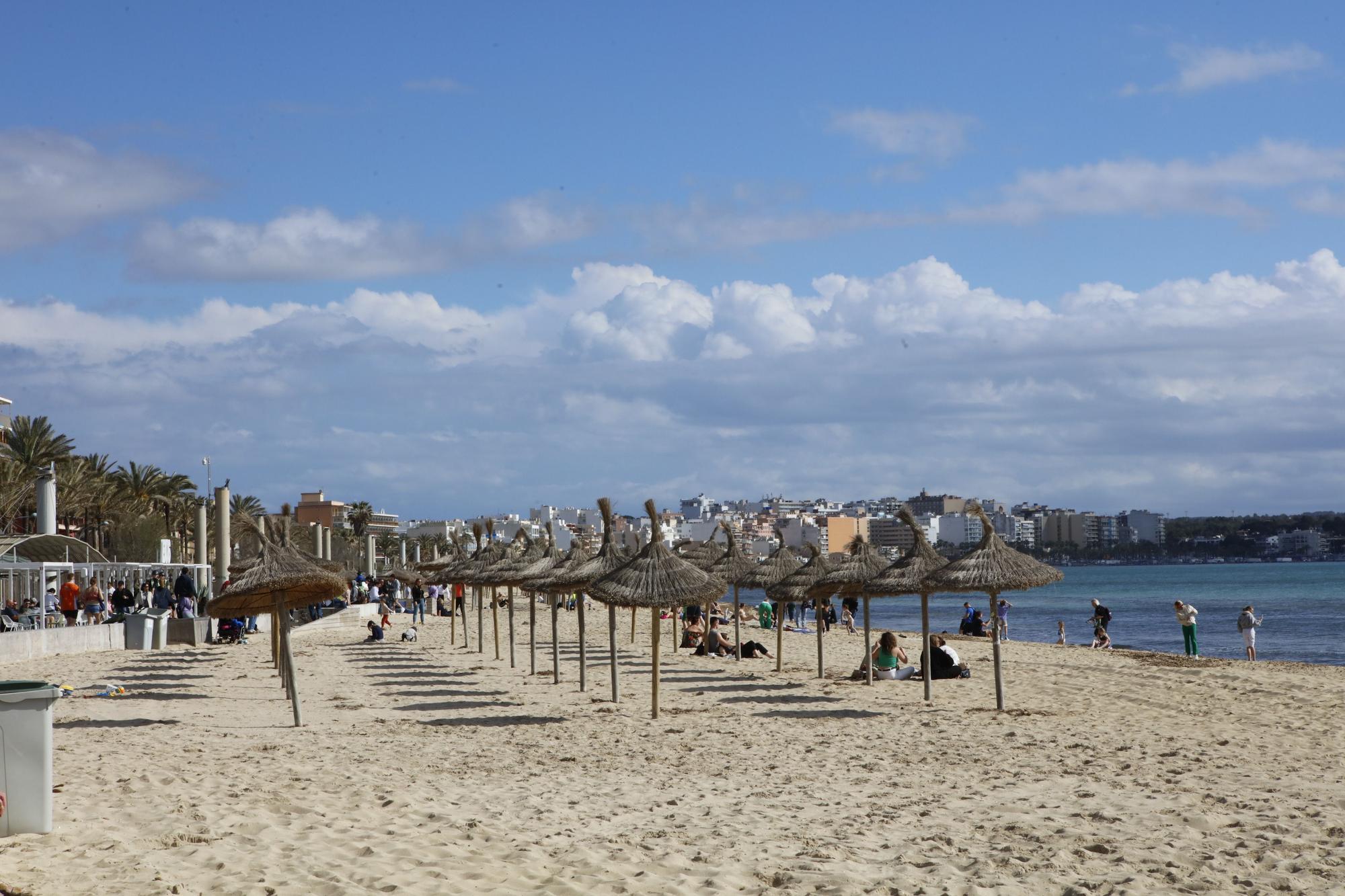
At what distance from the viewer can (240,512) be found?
59.9 meters

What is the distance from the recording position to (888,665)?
18109 millimetres

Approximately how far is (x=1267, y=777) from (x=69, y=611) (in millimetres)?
22164

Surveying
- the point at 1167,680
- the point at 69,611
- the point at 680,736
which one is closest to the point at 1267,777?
the point at 680,736

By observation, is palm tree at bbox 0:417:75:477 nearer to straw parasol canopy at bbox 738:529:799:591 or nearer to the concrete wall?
the concrete wall

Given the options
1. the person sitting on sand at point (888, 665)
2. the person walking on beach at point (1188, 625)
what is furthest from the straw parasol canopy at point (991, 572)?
the person walking on beach at point (1188, 625)

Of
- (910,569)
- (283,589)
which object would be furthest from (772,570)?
(283,589)

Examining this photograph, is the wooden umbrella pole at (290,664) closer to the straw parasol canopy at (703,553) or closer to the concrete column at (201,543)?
the straw parasol canopy at (703,553)

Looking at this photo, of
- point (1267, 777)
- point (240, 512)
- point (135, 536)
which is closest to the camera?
point (1267, 777)

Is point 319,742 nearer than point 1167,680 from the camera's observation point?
Yes

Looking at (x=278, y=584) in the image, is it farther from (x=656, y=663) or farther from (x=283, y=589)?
(x=656, y=663)

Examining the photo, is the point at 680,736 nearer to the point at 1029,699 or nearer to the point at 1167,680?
the point at 1029,699

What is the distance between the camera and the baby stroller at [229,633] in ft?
86.0

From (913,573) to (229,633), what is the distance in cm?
1606

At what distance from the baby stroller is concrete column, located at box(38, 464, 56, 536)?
6874 millimetres
